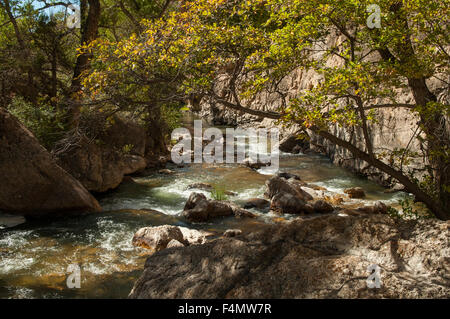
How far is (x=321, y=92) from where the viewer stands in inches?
217

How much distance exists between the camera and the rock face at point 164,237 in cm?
702

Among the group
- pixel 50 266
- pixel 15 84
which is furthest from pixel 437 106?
pixel 15 84

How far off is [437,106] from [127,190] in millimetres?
9335

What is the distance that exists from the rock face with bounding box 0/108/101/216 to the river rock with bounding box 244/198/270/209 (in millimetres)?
4569

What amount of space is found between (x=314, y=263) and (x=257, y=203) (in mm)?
7019

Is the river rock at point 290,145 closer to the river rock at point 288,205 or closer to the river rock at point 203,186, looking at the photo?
the river rock at point 203,186

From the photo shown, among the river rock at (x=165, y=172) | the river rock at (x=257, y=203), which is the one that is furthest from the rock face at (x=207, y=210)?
the river rock at (x=165, y=172)

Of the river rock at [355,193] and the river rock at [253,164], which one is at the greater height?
the river rock at [253,164]

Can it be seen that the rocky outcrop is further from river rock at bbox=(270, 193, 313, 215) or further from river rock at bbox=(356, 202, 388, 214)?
river rock at bbox=(356, 202, 388, 214)

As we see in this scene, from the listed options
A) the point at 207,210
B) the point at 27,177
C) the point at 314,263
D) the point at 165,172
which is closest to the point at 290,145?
the point at 165,172

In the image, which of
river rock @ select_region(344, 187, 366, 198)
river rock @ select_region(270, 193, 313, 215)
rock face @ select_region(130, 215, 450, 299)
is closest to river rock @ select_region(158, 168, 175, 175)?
river rock @ select_region(270, 193, 313, 215)

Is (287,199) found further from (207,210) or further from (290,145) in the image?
(290,145)

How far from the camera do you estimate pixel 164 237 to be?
23.4ft

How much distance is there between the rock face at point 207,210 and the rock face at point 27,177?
2856 millimetres
